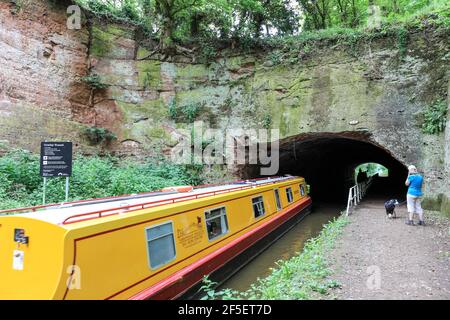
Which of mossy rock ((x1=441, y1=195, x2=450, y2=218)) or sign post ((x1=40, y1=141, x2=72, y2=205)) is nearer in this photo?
sign post ((x1=40, y1=141, x2=72, y2=205))

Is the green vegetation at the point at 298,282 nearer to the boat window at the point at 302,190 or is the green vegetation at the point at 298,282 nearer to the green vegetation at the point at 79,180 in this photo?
the green vegetation at the point at 79,180

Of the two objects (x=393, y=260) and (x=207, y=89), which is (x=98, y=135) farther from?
(x=393, y=260)

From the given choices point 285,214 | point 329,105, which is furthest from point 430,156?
point 285,214

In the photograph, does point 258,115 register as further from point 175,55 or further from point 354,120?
point 175,55

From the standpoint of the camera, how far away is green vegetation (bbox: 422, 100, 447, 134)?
10.6 meters

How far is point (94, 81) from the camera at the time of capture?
1299cm

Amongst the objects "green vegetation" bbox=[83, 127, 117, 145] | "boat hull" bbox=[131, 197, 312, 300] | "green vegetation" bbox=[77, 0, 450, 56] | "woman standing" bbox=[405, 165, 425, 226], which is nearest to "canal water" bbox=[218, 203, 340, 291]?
"boat hull" bbox=[131, 197, 312, 300]

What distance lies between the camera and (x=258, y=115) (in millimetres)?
13625

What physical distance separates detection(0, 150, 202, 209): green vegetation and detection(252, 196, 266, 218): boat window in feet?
11.9

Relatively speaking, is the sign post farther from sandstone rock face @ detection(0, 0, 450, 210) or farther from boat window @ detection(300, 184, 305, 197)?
boat window @ detection(300, 184, 305, 197)

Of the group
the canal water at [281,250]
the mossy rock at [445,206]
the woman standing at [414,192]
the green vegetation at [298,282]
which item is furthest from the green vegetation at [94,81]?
the mossy rock at [445,206]

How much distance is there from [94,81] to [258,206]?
8.72 meters

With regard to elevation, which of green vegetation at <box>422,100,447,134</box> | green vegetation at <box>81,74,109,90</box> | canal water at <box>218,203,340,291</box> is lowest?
canal water at <box>218,203,340,291</box>
